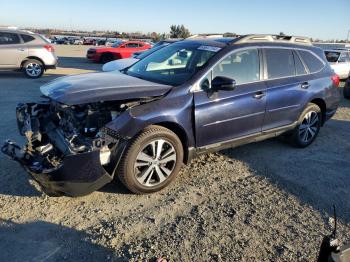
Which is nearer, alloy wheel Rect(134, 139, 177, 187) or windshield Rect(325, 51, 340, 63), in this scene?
alloy wheel Rect(134, 139, 177, 187)

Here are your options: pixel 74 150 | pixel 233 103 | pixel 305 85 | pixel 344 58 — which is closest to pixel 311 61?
pixel 305 85

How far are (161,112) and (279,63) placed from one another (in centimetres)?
236

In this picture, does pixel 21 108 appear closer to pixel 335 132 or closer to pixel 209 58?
pixel 209 58

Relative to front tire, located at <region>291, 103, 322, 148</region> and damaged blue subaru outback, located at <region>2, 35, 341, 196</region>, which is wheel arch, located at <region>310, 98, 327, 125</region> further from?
damaged blue subaru outback, located at <region>2, 35, 341, 196</region>

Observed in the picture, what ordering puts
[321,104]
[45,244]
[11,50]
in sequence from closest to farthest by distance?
[45,244]
[321,104]
[11,50]

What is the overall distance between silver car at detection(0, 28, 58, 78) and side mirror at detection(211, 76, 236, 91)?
10.6 metres

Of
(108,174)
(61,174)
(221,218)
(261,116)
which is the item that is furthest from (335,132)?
(61,174)

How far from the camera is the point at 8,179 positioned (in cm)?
441

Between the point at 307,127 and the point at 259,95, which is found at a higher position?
the point at 259,95

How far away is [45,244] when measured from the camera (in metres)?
3.25

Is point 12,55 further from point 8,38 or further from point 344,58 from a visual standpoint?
point 344,58

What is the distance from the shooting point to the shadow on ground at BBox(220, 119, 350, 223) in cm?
438

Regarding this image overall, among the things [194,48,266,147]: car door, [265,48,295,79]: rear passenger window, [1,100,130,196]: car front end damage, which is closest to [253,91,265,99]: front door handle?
[194,48,266,147]: car door

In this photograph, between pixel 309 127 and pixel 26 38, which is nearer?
pixel 309 127
